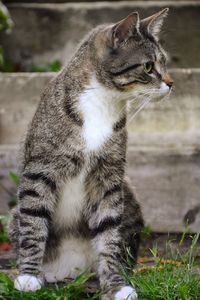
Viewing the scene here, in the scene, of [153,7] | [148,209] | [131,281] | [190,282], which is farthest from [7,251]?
[153,7]

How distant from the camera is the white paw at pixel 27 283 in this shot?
4.45m

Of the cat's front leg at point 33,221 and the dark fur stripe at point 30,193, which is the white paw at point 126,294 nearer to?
the cat's front leg at point 33,221

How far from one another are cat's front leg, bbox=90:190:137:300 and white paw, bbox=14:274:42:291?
0.39 metres

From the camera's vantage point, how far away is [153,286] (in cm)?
432

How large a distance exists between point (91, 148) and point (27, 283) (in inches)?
34.5

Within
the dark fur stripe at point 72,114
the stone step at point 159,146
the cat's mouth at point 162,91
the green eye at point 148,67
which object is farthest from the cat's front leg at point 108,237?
the stone step at point 159,146

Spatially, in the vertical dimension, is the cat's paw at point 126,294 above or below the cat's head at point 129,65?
below

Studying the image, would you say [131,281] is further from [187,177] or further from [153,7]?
[153,7]

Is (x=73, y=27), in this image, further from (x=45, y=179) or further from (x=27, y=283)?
(x=27, y=283)

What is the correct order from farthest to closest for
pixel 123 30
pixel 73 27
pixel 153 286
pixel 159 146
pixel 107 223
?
pixel 73 27 → pixel 159 146 → pixel 107 223 → pixel 123 30 → pixel 153 286

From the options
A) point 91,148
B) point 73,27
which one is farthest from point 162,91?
point 73,27

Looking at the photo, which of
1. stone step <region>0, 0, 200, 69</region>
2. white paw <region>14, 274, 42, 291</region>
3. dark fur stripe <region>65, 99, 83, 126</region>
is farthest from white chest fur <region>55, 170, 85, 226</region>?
stone step <region>0, 0, 200, 69</region>

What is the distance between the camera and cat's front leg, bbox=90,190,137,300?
15.2 feet

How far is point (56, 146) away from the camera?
14.8ft
